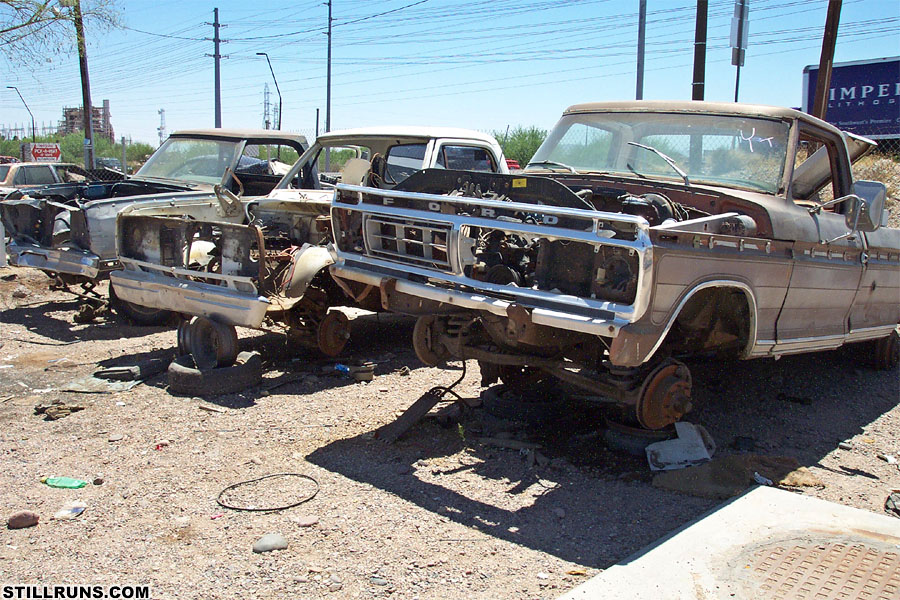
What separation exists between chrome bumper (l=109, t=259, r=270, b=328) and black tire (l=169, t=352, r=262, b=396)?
0.36 meters

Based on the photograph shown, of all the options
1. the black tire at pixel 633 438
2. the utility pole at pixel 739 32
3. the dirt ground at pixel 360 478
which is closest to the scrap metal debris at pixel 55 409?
the dirt ground at pixel 360 478

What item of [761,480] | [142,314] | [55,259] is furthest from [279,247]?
[761,480]

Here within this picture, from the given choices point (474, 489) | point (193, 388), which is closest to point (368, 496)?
point (474, 489)

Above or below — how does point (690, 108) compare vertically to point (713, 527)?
above

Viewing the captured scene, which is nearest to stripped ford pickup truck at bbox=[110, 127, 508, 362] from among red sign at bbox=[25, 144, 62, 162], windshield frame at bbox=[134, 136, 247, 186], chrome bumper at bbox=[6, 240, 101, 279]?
chrome bumper at bbox=[6, 240, 101, 279]

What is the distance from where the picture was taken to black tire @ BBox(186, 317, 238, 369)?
19.8 ft

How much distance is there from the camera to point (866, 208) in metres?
5.36

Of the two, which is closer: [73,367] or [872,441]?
[872,441]

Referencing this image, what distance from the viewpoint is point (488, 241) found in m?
4.57

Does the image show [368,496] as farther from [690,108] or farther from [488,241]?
[690,108]

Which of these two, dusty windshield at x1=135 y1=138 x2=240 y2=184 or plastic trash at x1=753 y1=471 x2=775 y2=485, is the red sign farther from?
plastic trash at x1=753 y1=471 x2=775 y2=485

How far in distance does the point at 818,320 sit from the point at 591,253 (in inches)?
85.7

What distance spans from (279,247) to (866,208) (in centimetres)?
473

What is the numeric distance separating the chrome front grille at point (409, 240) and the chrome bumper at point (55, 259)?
14.2 feet
